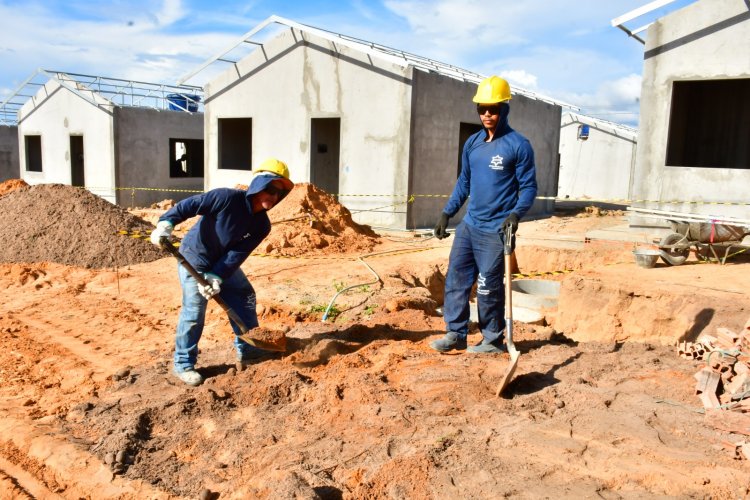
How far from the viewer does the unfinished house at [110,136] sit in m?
20.3

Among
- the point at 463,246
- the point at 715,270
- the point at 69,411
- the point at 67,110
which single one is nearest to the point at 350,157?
the point at 715,270

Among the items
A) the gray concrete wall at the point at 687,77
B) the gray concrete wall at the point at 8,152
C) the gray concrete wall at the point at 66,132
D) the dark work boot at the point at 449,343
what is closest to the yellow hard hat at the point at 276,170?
the dark work boot at the point at 449,343

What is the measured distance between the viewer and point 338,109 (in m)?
14.5

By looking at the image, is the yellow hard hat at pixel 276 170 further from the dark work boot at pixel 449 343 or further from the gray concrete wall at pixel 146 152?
the gray concrete wall at pixel 146 152

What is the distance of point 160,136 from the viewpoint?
21.5 metres

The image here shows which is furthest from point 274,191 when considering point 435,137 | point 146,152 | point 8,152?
point 8,152

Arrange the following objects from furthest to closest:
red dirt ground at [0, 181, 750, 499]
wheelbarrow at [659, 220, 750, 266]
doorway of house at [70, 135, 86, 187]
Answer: doorway of house at [70, 135, 86, 187] → wheelbarrow at [659, 220, 750, 266] → red dirt ground at [0, 181, 750, 499]

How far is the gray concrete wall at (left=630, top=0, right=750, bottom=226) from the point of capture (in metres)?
10.5

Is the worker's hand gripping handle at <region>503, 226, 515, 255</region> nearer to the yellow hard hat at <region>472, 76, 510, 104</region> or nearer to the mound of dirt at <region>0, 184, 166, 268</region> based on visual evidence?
the yellow hard hat at <region>472, 76, 510, 104</region>

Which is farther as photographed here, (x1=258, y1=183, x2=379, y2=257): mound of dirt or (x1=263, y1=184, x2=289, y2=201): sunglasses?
(x1=258, y1=183, x2=379, y2=257): mound of dirt

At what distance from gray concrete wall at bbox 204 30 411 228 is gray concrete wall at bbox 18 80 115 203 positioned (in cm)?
626

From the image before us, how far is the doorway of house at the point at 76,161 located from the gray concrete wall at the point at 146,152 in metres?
2.57

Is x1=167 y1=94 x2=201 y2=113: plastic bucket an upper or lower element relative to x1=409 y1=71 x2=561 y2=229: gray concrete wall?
upper

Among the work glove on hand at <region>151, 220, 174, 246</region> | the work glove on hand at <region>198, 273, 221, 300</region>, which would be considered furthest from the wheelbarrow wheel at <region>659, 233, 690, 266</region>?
the work glove on hand at <region>151, 220, 174, 246</region>
